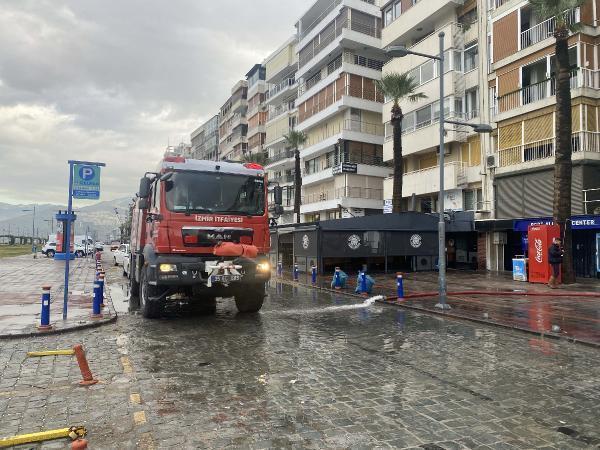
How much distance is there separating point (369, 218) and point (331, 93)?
20.1 meters

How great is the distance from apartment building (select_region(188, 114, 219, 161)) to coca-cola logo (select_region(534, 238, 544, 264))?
215ft

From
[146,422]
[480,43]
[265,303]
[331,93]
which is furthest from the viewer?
[331,93]

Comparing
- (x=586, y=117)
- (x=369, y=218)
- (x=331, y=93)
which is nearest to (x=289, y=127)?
(x=331, y=93)

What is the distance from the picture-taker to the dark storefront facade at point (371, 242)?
74.2 feet

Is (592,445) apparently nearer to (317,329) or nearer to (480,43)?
(317,329)

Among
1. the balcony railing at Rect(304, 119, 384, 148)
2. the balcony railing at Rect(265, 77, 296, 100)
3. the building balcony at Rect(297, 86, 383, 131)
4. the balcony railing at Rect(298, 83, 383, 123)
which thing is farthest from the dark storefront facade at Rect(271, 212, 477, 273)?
the balcony railing at Rect(265, 77, 296, 100)

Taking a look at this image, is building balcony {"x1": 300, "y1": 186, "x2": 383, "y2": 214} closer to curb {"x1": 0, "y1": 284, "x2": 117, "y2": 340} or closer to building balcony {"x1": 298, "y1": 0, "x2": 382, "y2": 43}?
building balcony {"x1": 298, "y1": 0, "x2": 382, "y2": 43}

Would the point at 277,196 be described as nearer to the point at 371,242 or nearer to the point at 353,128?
the point at 371,242

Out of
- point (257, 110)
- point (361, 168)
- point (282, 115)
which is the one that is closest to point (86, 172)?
point (361, 168)

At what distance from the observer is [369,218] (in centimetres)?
2423

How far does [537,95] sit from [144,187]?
72.9ft

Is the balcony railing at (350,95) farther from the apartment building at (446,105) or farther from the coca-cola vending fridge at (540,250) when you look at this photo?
the coca-cola vending fridge at (540,250)

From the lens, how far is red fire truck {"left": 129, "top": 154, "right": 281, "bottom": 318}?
964 cm

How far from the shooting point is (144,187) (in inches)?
412
